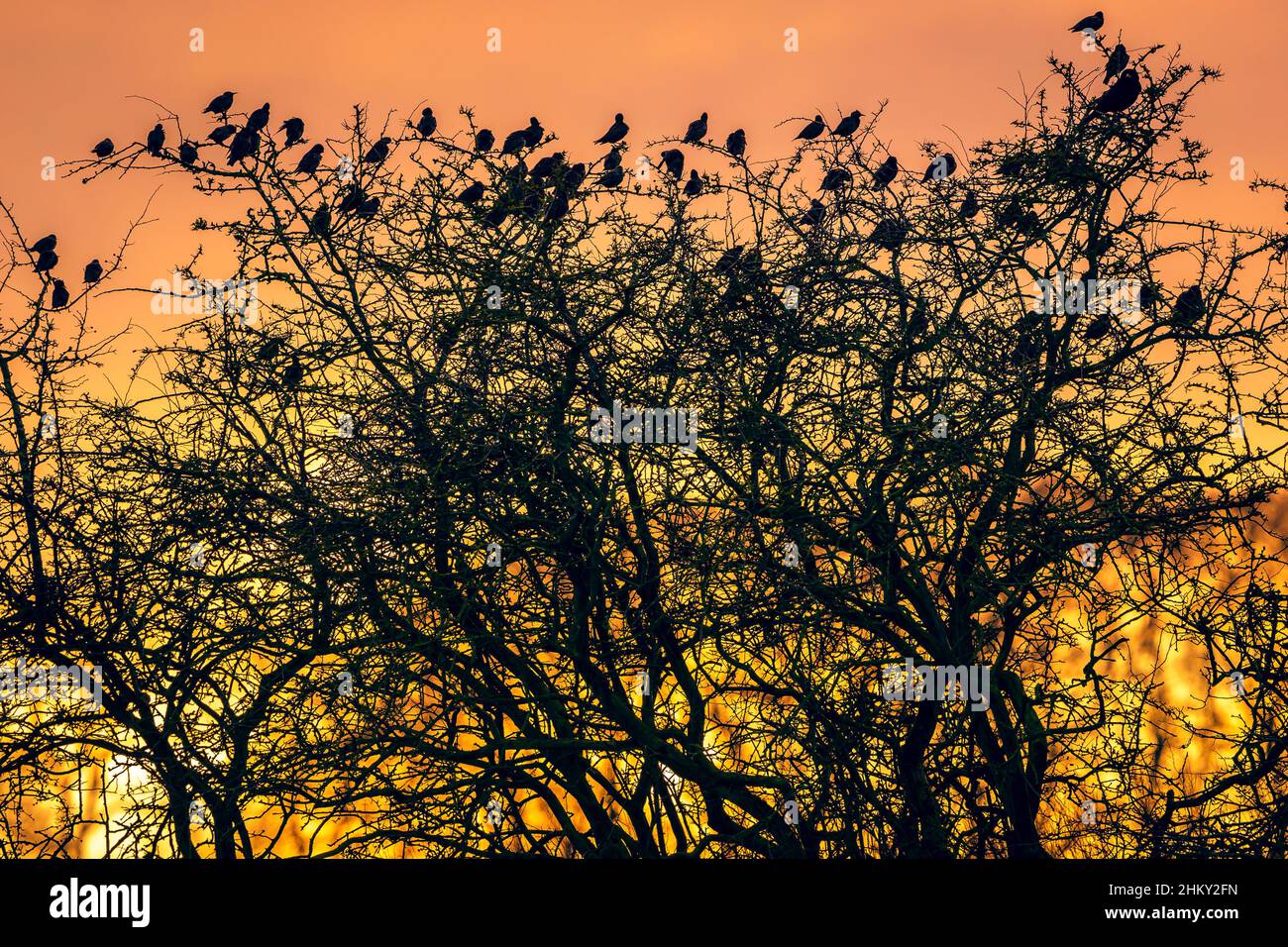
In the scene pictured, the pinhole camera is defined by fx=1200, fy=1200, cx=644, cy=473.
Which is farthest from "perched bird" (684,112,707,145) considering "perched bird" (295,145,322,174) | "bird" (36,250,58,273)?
"bird" (36,250,58,273)

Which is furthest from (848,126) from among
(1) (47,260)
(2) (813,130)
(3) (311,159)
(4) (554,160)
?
(1) (47,260)

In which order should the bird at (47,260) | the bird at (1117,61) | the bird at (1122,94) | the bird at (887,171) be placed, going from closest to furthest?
the bird at (1122,94) → the bird at (1117,61) → the bird at (887,171) → the bird at (47,260)

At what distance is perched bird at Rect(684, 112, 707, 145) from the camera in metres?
7.82

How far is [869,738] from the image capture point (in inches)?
280

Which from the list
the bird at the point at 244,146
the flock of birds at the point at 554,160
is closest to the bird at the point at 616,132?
the flock of birds at the point at 554,160

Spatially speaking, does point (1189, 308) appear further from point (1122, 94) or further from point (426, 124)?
point (426, 124)

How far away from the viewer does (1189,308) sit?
7.04 metres

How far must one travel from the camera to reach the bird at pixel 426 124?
759 centimetres

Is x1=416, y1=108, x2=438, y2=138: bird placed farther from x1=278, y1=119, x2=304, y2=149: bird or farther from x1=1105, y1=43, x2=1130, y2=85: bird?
x1=1105, y1=43, x2=1130, y2=85: bird

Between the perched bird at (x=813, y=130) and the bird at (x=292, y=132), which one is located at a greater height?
the bird at (x=292, y=132)

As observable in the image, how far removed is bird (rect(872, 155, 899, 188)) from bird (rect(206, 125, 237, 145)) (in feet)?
13.9

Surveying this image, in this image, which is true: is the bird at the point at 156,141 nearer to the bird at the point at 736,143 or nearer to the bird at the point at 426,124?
the bird at the point at 426,124

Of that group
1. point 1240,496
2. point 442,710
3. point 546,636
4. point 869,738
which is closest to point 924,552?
point 869,738
